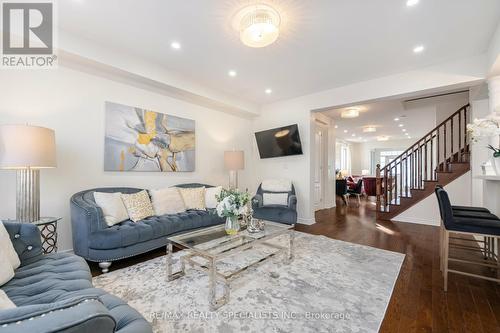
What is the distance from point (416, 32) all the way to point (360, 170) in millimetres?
10852

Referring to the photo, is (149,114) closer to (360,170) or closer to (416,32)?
(416,32)

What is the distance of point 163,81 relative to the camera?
139 inches

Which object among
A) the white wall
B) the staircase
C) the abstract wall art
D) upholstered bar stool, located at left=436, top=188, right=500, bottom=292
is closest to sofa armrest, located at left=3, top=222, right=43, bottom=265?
the white wall

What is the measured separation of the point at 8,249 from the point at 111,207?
48.6 inches

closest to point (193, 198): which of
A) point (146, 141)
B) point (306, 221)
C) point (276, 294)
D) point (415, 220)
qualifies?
point (146, 141)

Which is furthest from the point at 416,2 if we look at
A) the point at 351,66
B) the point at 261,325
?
the point at 261,325

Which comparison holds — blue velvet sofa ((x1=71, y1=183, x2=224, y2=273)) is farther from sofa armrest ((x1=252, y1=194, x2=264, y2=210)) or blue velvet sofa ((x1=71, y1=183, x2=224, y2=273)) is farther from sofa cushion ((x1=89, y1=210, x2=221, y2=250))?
sofa armrest ((x1=252, y1=194, x2=264, y2=210))

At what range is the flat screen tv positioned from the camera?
475cm

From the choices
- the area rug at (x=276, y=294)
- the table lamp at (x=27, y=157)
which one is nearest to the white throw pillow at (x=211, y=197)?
the area rug at (x=276, y=294)

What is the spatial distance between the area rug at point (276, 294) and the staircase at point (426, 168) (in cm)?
242

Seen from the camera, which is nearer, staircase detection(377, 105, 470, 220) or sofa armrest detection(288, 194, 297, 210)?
sofa armrest detection(288, 194, 297, 210)

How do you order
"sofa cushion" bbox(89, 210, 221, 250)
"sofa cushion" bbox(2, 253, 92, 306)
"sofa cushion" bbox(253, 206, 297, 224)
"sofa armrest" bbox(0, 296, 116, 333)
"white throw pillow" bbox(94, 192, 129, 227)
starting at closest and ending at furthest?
"sofa armrest" bbox(0, 296, 116, 333) → "sofa cushion" bbox(2, 253, 92, 306) → "sofa cushion" bbox(89, 210, 221, 250) → "white throw pillow" bbox(94, 192, 129, 227) → "sofa cushion" bbox(253, 206, 297, 224)

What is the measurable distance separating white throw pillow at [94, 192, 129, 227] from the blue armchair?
2244 millimetres

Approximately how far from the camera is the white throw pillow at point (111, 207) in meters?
2.68
